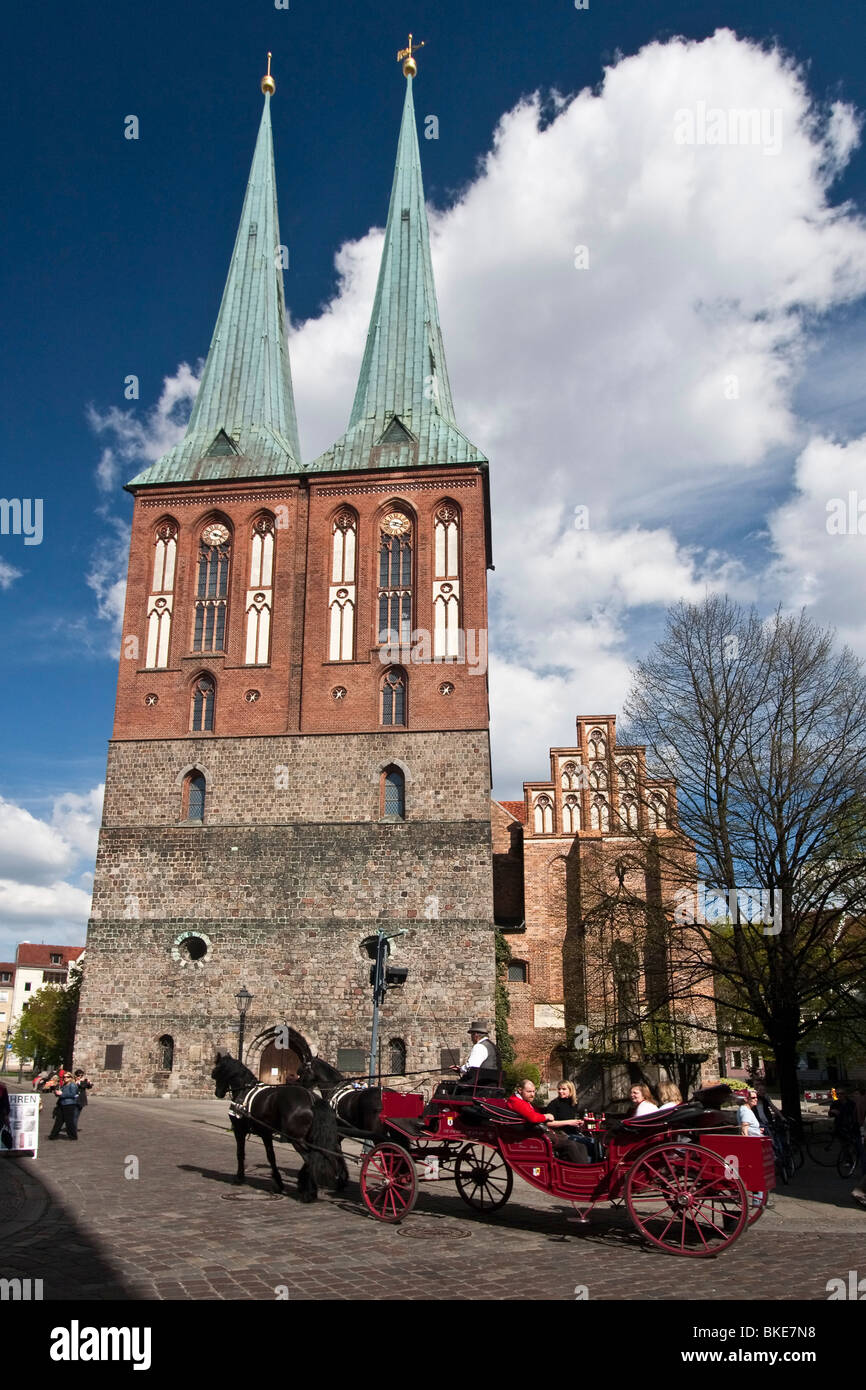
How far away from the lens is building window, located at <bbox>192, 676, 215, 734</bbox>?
29672 millimetres

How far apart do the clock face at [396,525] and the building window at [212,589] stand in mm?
5086

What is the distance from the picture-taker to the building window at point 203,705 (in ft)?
97.3

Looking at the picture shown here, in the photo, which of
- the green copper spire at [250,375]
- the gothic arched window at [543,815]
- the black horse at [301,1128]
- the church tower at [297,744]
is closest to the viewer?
the black horse at [301,1128]

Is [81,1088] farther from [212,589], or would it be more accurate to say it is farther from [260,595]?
[212,589]

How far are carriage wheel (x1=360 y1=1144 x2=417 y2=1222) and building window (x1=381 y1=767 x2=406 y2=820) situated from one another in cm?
1815

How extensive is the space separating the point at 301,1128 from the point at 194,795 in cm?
1914

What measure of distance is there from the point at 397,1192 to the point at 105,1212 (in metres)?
2.84

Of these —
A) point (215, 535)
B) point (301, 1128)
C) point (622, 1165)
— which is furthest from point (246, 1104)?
point (215, 535)

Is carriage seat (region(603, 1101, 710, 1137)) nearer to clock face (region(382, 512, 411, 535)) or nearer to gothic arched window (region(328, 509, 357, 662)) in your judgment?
gothic arched window (region(328, 509, 357, 662))

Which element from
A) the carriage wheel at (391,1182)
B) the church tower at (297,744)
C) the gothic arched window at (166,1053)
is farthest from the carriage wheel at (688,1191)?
the gothic arched window at (166,1053)

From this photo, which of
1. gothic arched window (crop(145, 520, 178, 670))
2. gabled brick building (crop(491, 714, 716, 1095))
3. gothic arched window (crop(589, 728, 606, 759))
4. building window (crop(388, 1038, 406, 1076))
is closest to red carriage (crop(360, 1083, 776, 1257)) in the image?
gabled brick building (crop(491, 714, 716, 1095))

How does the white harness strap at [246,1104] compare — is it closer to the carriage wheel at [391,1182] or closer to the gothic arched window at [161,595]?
the carriage wheel at [391,1182]
